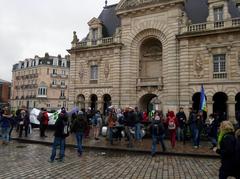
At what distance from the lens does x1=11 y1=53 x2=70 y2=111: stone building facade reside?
213ft

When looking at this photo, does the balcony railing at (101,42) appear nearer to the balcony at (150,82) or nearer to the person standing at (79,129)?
the balcony at (150,82)

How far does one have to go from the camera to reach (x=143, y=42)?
26234 millimetres

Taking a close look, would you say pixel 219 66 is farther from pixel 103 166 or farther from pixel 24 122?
pixel 103 166

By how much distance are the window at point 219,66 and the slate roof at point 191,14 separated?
3.88 meters

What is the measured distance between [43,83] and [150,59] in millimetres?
44462

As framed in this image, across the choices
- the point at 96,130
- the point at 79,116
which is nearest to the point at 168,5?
the point at 96,130

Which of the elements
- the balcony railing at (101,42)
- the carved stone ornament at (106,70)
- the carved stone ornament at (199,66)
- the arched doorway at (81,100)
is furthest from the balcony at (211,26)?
the arched doorway at (81,100)

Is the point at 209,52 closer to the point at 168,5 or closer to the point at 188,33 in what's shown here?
the point at 188,33

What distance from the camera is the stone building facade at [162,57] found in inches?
848

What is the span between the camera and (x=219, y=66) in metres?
21.8

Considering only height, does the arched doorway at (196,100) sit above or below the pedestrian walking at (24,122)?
above

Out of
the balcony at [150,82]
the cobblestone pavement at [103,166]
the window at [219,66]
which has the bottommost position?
the cobblestone pavement at [103,166]

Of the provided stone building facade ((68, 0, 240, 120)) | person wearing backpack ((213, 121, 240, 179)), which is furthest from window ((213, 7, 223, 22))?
person wearing backpack ((213, 121, 240, 179))

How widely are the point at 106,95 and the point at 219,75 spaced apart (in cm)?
1156
